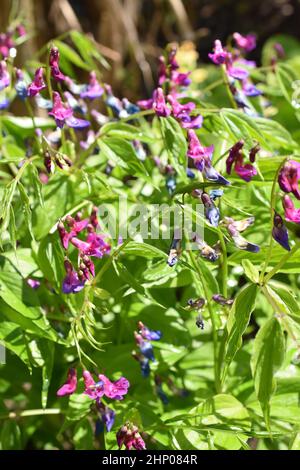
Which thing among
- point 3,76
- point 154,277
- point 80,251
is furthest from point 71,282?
point 3,76

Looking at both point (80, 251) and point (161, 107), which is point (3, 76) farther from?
point (80, 251)

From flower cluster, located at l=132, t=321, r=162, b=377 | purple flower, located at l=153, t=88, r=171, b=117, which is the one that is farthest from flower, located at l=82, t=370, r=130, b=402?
purple flower, located at l=153, t=88, r=171, b=117

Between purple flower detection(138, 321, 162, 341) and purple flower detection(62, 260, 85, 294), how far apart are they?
241mm

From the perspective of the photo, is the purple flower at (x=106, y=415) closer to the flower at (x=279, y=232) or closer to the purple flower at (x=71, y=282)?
the purple flower at (x=71, y=282)

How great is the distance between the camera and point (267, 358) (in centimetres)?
155

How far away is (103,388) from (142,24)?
164 inches

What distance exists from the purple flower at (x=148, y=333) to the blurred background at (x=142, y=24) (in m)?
2.30

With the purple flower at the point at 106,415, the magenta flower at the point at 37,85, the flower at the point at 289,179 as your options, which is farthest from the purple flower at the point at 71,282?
the flower at the point at 289,179

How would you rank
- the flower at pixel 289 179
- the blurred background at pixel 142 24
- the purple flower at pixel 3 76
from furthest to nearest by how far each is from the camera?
Result: the blurred background at pixel 142 24 → the purple flower at pixel 3 76 → the flower at pixel 289 179

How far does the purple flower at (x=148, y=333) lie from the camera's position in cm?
189

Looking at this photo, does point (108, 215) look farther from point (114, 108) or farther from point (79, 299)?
point (114, 108)

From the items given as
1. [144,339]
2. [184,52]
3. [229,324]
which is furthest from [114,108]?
[184,52]

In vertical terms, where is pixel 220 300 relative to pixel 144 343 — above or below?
above
